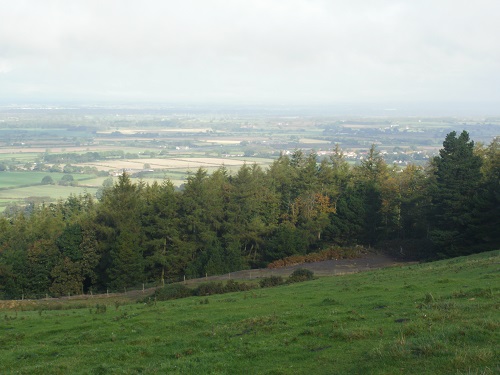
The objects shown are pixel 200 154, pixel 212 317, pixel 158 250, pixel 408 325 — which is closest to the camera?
pixel 408 325

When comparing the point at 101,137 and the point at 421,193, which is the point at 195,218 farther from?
the point at 101,137

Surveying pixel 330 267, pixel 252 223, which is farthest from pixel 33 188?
pixel 330 267

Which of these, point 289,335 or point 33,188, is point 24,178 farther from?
point 289,335

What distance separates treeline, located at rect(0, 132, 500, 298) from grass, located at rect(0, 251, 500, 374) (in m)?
21.9

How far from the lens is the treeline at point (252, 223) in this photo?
143ft

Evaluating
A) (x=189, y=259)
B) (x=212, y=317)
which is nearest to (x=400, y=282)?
(x=212, y=317)

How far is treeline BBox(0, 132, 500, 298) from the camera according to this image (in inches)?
1711

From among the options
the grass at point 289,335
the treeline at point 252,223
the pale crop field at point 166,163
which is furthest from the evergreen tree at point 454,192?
the pale crop field at point 166,163

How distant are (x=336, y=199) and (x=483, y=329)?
48036mm

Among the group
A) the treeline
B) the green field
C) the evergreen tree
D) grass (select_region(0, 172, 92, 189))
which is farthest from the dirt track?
grass (select_region(0, 172, 92, 189))

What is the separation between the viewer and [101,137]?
7510 inches

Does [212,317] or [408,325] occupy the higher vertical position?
[408,325]

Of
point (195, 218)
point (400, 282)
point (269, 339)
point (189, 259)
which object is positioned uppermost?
point (269, 339)

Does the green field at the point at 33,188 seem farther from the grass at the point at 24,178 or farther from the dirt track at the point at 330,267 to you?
the dirt track at the point at 330,267
